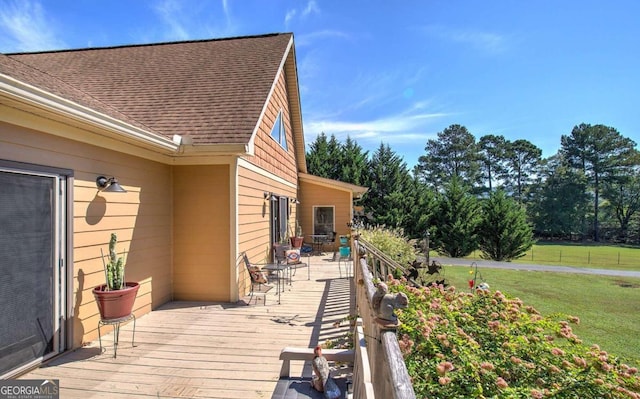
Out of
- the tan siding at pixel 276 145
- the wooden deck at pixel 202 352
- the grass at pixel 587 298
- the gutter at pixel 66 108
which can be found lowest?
the grass at pixel 587 298

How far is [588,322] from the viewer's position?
727 cm

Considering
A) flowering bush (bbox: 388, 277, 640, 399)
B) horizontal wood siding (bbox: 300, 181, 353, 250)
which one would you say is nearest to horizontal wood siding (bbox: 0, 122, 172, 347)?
flowering bush (bbox: 388, 277, 640, 399)

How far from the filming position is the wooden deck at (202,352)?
8.93 ft

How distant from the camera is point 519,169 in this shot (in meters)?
45.3

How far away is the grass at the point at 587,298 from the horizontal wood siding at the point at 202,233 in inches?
224

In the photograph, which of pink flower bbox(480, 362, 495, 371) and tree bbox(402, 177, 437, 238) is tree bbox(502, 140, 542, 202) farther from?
pink flower bbox(480, 362, 495, 371)

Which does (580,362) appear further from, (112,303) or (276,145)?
(276,145)

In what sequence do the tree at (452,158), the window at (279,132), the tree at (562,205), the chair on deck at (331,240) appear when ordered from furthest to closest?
the tree at (452,158), the tree at (562,205), the chair on deck at (331,240), the window at (279,132)

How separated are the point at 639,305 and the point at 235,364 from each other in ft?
38.7

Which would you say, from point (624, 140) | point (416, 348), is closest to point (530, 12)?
point (416, 348)

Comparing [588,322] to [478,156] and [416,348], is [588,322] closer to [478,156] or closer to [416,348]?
[416,348]

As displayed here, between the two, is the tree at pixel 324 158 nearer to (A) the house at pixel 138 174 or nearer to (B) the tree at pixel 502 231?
(B) the tree at pixel 502 231

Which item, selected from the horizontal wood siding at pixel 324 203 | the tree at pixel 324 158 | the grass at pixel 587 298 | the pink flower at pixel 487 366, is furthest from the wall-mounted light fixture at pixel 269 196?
the tree at pixel 324 158

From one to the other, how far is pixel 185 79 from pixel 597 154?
51.5 m
